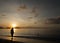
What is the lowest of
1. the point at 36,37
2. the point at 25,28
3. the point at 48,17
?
the point at 36,37

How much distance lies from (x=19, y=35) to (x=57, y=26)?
4.71 feet

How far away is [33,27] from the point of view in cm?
491

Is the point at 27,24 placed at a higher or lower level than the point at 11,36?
higher

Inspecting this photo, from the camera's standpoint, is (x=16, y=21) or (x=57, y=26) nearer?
(x=16, y=21)

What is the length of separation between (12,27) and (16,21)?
256mm

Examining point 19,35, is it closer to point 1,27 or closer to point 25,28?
point 25,28

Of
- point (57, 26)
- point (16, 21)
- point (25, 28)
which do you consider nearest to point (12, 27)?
point (16, 21)

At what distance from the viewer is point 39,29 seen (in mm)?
5008

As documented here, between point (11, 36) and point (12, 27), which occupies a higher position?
point (12, 27)

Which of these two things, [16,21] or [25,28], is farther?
[25,28]

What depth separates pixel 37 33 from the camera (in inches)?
191

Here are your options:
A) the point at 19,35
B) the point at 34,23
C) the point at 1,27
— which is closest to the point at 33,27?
the point at 34,23

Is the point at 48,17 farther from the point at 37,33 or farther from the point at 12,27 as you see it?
the point at 12,27

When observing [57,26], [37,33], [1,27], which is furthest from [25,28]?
[57,26]
